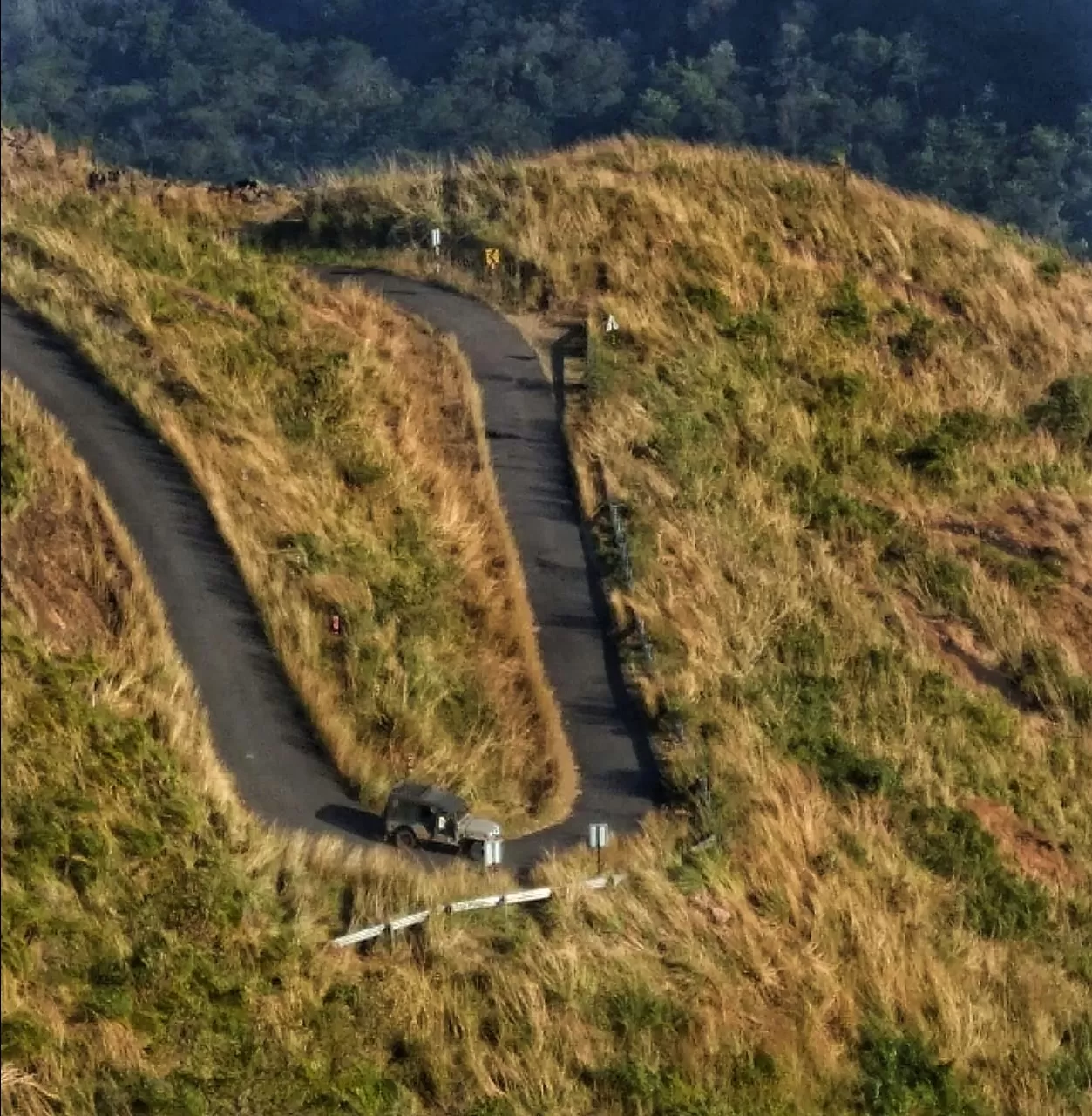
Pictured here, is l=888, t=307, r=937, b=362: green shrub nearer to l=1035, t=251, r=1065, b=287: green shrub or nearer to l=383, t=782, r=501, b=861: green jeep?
l=1035, t=251, r=1065, b=287: green shrub

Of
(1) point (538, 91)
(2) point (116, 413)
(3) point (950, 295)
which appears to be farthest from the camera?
(1) point (538, 91)

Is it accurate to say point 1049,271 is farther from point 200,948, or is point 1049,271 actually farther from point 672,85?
point 672,85

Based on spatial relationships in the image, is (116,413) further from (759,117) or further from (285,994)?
(759,117)

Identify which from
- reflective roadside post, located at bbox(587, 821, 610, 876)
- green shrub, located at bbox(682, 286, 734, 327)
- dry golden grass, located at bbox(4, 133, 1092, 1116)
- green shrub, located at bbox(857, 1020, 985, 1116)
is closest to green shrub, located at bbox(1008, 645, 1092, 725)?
dry golden grass, located at bbox(4, 133, 1092, 1116)

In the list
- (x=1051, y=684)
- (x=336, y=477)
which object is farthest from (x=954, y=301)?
(x=336, y=477)

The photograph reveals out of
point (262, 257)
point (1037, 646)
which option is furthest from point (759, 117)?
point (1037, 646)

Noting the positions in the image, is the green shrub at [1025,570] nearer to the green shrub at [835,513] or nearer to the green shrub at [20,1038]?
the green shrub at [835,513]
